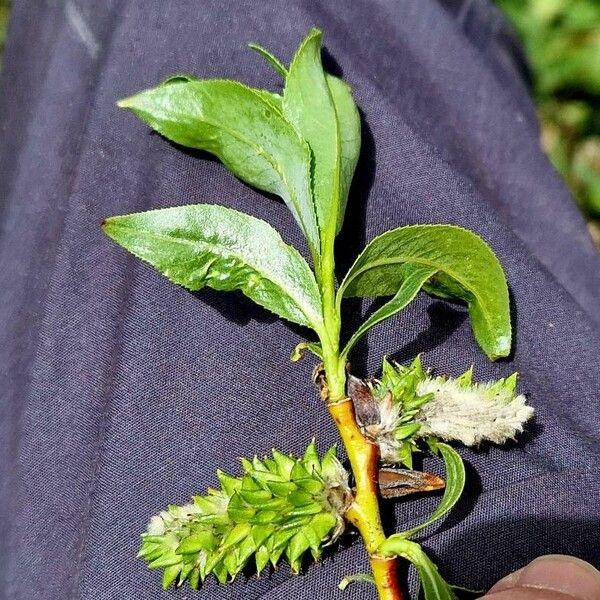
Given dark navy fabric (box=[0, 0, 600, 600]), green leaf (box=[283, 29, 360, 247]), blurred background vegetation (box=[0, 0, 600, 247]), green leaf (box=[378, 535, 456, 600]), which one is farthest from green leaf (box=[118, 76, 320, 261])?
blurred background vegetation (box=[0, 0, 600, 247])

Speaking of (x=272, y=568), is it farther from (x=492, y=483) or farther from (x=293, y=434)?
(x=492, y=483)

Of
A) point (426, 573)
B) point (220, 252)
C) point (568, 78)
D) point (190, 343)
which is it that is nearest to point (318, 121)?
point (220, 252)

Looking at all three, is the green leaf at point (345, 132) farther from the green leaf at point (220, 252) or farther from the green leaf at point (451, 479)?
the green leaf at point (451, 479)

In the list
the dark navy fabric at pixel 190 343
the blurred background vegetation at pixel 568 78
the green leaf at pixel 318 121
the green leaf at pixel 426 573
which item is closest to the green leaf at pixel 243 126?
the green leaf at pixel 318 121

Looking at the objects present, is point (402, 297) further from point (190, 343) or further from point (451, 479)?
point (190, 343)

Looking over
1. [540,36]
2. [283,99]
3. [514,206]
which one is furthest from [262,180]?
[540,36]

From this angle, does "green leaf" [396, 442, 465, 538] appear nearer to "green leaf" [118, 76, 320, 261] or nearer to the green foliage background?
"green leaf" [118, 76, 320, 261]
